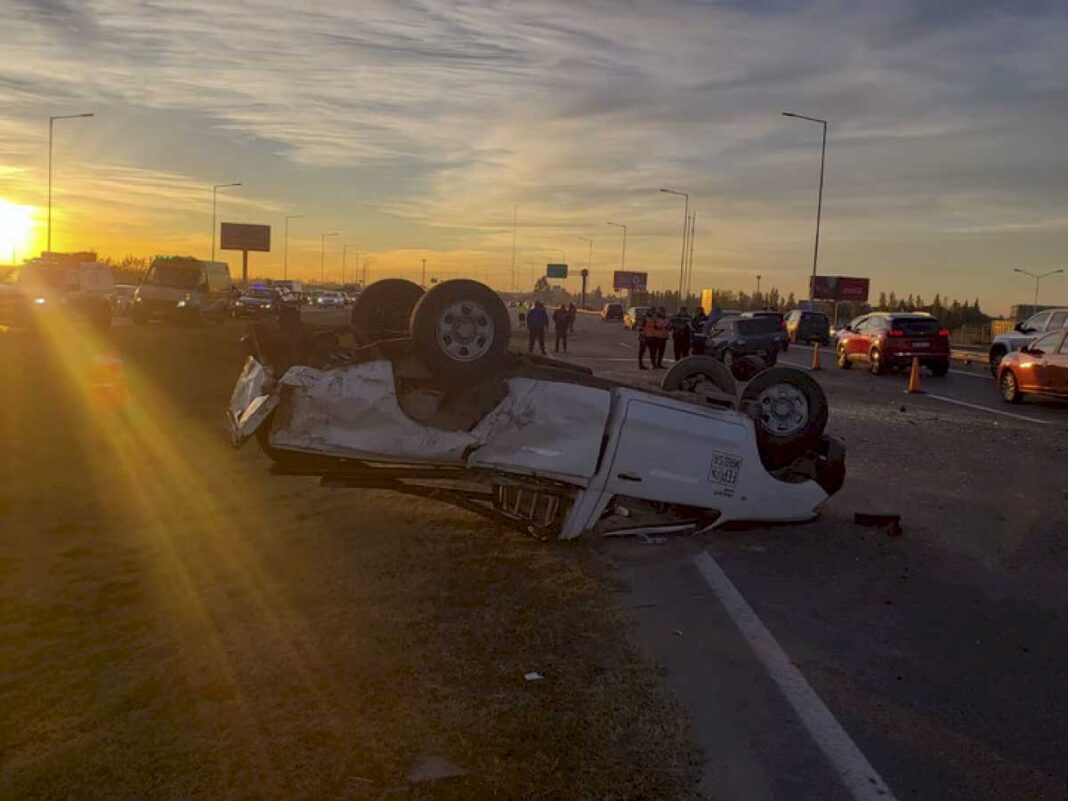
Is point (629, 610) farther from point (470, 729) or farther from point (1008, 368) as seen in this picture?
point (1008, 368)

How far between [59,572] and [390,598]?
2.24 meters

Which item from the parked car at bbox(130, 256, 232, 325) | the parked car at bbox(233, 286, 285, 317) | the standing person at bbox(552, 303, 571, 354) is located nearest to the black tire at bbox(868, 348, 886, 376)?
the standing person at bbox(552, 303, 571, 354)

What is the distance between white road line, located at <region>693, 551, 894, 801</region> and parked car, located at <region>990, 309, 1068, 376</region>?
2076 cm

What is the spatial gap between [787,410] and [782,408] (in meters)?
0.04

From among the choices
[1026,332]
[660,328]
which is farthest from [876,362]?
[660,328]

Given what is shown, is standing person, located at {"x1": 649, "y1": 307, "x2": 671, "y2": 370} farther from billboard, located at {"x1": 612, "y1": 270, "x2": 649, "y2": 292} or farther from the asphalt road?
billboard, located at {"x1": 612, "y1": 270, "x2": 649, "y2": 292}

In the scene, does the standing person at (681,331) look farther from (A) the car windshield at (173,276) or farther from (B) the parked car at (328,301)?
(B) the parked car at (328,301)

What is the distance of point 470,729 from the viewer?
3.76 metres

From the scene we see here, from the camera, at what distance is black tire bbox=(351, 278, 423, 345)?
22.7 feet

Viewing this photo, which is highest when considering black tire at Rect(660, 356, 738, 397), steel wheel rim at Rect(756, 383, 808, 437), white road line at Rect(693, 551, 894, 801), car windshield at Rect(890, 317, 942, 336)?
car windshield at Rect(890, 317, 942, 336)

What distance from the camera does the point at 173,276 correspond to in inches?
1396

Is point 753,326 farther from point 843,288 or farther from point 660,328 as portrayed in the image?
point 843,288

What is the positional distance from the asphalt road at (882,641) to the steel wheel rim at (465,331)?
5.74 ft

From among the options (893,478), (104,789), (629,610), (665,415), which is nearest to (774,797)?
(629,610)
